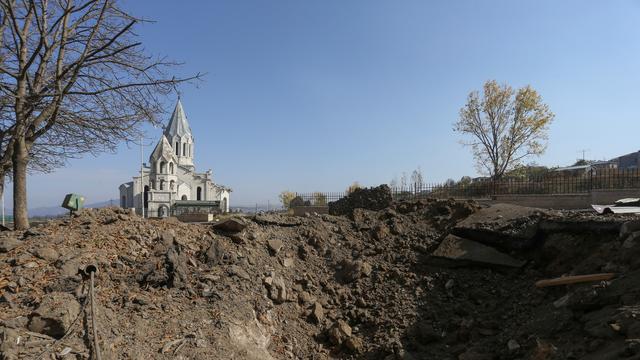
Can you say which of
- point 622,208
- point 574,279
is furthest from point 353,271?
point 622,208

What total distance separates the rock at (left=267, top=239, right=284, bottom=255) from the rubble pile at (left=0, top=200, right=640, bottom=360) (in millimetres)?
24

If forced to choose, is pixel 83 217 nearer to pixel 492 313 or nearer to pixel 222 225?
pixel 222 225

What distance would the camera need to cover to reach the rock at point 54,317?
4.10 meters

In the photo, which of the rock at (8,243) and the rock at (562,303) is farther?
the rock at (8,243)

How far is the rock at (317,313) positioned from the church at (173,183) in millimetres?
46725

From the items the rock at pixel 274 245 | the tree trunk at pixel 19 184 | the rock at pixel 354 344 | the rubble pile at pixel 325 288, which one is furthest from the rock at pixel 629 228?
the tree trunk at pixel 19 184

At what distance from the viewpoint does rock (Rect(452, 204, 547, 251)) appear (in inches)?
286

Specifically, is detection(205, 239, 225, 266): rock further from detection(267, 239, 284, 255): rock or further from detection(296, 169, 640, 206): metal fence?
detection(296, 169, 640, 206): metal fence

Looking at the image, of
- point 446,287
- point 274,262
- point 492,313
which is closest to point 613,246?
point 492,313

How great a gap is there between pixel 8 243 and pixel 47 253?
1.98ft

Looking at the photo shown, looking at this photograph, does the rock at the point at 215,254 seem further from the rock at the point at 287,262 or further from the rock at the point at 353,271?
the rock at the point at 353,271

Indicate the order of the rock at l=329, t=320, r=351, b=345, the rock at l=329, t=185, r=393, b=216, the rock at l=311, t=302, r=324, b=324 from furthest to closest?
the rock at l=329, t=185, r=393, b=216
the rock at l=311, t=302, r=324, b=324
the rock at l=329, t=320, r=351, b=345

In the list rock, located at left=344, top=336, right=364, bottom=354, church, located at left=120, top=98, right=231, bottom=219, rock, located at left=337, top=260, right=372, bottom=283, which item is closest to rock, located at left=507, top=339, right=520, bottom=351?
rock, located at left=344, top=336, right=364, bottom=354

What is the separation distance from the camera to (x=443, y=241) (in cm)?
766
